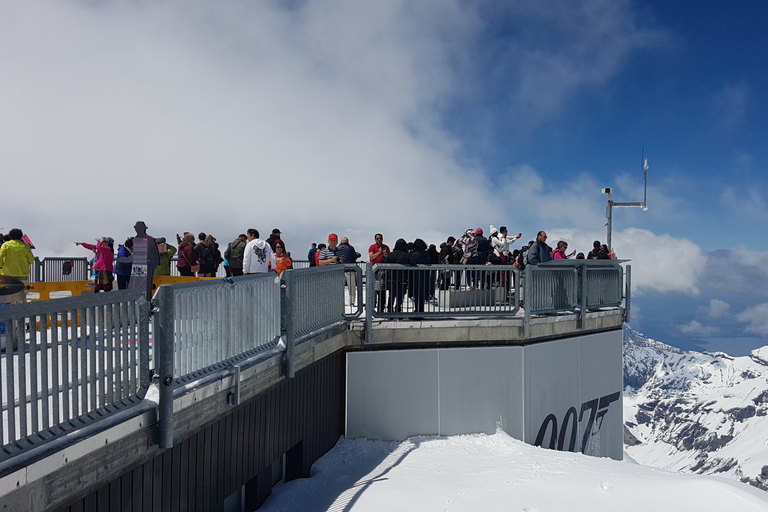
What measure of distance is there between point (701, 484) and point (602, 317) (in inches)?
244

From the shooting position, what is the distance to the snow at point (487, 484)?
852cm

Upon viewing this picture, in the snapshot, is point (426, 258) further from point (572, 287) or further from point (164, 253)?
point (164, 253)

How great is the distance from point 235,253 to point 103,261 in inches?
140

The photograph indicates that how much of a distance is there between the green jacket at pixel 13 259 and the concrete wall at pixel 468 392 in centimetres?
645

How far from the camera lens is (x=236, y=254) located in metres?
15.4

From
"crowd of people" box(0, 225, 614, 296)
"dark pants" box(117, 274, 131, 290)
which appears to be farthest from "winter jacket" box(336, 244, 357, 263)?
"dark pants" box(117, 274, 131, 290)

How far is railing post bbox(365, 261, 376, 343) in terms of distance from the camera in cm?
1119

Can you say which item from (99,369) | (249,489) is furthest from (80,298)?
(249,489)

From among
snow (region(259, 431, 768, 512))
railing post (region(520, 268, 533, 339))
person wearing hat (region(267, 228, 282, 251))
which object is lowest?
snow (region(259, 431, 768, 512))

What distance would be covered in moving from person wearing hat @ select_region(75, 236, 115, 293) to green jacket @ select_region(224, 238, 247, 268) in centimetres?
313

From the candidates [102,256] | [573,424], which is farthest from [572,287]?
[102,256]

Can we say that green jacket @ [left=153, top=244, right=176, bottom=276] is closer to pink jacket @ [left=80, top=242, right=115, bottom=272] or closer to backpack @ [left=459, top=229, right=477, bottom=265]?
pink jacket @ [left=80, top=242, right=115, bottom=272]

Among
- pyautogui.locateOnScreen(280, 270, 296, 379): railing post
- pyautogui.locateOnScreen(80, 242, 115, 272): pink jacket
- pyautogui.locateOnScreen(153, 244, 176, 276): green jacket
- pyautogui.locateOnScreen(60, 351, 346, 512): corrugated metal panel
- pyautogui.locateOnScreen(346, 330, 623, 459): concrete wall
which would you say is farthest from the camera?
pyautogui.locateOnScreen(153, 244, 176, 276): green jacket

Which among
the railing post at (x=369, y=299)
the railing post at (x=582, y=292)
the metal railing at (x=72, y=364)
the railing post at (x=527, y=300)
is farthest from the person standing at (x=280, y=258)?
the metal railing at (x=72, y=364)
